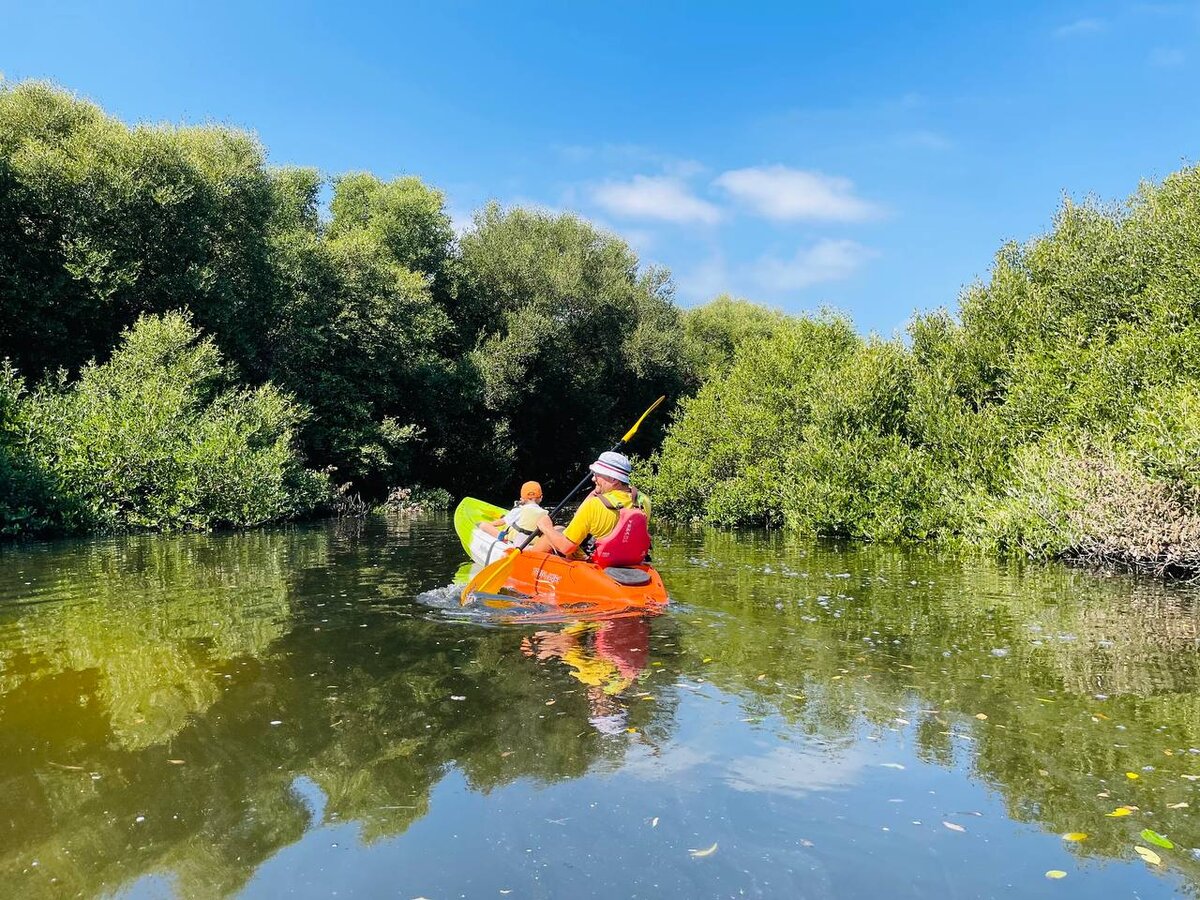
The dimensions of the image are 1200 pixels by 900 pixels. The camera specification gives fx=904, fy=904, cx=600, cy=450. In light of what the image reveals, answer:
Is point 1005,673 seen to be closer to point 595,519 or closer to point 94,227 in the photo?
point 595,519

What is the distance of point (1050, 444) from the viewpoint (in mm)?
15984

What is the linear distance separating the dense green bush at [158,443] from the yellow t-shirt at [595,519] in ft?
46.1

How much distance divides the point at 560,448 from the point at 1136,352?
3056 centimetres

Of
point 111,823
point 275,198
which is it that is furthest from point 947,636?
point 275,198

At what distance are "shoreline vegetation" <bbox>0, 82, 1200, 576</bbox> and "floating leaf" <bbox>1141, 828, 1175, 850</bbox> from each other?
33.3 feet

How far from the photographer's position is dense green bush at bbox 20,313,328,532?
19953 mm

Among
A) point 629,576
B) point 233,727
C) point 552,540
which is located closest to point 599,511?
point 552,540

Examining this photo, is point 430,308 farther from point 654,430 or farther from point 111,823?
point 111,823

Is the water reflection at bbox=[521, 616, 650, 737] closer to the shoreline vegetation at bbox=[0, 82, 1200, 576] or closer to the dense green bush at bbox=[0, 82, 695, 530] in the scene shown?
the shoreline vegetation at bbox=[0, 82, 1200, 576]

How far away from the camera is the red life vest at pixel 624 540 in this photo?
1012 cm

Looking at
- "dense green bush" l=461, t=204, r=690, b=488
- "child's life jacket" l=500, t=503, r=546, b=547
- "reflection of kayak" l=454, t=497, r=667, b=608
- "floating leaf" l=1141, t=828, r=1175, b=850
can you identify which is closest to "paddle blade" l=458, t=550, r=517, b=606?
"reflection of kayak" l=454, t=497, r=667, b=608

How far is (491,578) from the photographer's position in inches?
398

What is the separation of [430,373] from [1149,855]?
33.0 meters

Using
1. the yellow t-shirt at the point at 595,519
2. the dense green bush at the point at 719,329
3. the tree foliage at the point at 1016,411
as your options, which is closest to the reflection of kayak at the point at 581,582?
the yellow t-shirt at the point at 595,519
